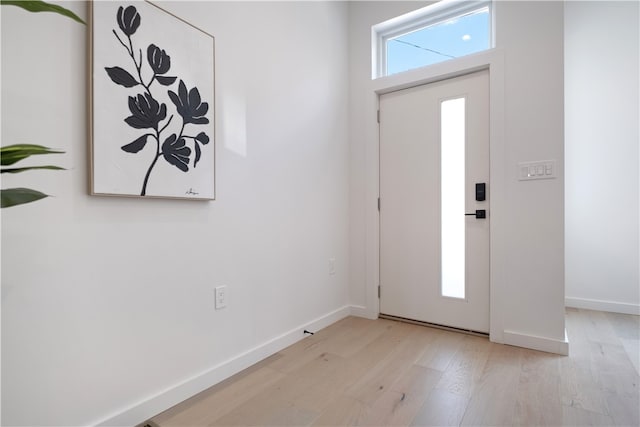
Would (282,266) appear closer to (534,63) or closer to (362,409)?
(362,409)

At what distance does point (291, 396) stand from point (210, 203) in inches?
40.4

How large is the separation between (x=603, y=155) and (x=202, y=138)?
10.9ft

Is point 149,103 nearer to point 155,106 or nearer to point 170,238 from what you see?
point 155,106

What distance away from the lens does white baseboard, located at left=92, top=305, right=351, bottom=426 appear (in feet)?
4.59

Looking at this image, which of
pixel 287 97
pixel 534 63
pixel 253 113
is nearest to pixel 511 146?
pixel 534 63

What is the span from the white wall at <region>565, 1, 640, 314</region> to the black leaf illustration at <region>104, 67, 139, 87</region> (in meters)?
3.49

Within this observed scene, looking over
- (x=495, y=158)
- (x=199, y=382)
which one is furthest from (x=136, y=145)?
(x=495, y=158)

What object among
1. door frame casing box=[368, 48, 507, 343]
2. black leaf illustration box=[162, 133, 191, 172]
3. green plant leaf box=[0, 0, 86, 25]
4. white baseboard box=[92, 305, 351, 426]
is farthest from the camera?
door frame casing box=[368, 48, 507, 343]

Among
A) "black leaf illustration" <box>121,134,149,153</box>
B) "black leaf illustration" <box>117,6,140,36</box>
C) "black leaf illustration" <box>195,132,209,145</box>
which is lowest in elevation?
"black leaf illustration" <box>121,134,149,153</box>

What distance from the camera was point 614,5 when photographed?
291 cm

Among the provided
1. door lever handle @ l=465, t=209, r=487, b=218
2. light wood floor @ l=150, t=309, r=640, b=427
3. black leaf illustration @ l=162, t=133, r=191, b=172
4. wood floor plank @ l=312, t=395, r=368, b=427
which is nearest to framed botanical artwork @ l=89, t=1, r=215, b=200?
black leaf illustration @ l=162, t=133, r=191, b=172

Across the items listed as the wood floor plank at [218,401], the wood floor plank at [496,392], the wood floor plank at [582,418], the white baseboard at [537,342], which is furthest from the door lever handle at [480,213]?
the wood floor plank at [218,401]

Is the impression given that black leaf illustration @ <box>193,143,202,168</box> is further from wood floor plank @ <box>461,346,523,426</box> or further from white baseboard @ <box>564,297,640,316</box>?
white baseboard @ <box>564,297,640,316</box>

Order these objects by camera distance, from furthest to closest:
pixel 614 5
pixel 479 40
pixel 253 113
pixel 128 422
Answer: pixel 614 5
pixel 479 40
pixel 253 113
pixel 128 422
